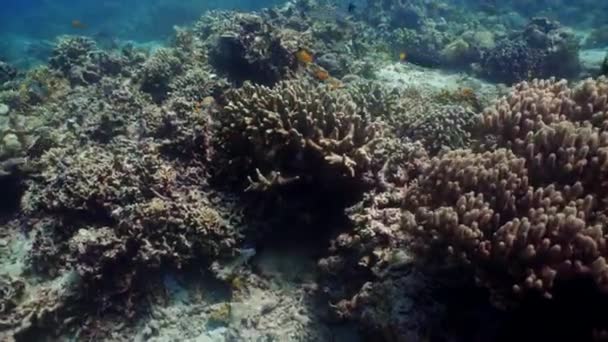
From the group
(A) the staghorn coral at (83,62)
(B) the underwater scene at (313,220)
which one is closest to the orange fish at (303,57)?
(B) the underwater scene at (313,220)

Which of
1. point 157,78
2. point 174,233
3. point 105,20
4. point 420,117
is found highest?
point 105,20

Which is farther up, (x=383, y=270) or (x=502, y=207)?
(x=502, y=207)

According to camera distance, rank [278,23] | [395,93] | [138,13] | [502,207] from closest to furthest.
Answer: [502,207] → [395,93] → [278,23] → [138,13]

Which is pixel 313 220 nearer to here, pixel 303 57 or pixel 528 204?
pixel 528 204

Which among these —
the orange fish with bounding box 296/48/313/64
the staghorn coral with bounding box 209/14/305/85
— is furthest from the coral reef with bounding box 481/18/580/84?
the orange fish with bounding box 296/48/313/64

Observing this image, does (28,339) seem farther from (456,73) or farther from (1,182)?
(456,73)

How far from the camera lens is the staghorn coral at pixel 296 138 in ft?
15.7

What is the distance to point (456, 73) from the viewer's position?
14438 millimetres

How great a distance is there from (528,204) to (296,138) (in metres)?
2.30

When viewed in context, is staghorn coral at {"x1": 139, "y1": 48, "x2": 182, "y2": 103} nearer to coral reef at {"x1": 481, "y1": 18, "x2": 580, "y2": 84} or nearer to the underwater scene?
the underwater scene

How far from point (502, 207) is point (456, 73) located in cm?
1171

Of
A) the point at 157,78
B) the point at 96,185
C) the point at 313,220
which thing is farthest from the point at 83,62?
the point at 313,220

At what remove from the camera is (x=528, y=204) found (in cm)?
363

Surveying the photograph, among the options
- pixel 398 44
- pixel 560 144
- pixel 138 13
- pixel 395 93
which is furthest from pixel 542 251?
pixel 138 13
